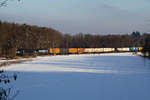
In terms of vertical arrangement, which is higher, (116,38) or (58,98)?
(116,38)

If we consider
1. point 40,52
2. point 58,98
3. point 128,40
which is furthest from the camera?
point 128,40

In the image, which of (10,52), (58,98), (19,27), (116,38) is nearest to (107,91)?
(58,98)

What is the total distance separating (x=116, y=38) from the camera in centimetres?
7556

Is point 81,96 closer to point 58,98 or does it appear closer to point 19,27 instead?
point 58,98

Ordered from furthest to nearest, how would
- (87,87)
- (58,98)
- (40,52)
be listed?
(40,52) < (87,87) < (58,98)

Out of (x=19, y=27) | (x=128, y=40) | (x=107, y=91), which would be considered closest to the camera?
(x=107, y=91)

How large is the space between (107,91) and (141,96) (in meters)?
1.33

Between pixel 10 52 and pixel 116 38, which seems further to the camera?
pixel 116 38

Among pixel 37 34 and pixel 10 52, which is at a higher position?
pixel 37 34

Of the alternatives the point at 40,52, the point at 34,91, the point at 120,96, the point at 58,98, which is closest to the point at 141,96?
the point at 120,96

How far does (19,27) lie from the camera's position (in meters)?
50.8

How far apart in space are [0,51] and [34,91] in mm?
26399

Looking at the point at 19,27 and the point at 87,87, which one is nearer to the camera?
the point at 87,87

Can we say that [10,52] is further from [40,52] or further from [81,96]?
[81,96]
